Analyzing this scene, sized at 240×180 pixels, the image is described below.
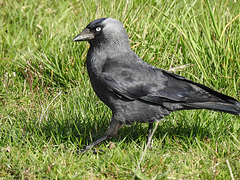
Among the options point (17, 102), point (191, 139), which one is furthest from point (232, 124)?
point (17, 102)

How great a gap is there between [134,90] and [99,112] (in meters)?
0.79

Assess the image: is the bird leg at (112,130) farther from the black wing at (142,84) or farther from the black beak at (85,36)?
the black beak at (85,36)

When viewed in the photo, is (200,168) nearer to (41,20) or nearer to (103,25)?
(103,25)

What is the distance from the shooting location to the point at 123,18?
4.95m

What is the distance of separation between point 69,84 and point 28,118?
2.91ft

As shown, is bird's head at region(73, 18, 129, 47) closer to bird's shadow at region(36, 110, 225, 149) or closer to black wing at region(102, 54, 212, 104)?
black wing at region(102, 54, 212, 104)

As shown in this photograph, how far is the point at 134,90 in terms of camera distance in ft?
11.8

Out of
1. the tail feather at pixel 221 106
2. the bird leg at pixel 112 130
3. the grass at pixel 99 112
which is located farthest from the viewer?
the bird leg at pixel 112 130

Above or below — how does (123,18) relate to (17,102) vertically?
above

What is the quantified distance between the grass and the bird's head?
738mm

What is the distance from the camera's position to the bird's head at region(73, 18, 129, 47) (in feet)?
12.4

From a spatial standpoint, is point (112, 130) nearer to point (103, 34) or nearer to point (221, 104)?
point (103, 34)

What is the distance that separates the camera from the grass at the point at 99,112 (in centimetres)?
321

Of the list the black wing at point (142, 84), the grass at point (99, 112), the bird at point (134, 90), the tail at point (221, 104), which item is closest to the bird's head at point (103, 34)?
the bird at point (134, 90)
